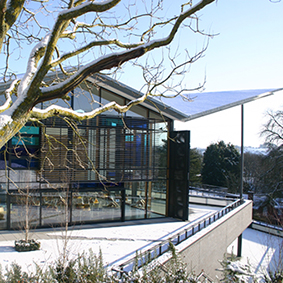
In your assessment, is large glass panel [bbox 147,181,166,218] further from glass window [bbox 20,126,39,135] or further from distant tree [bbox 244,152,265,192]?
distant tree [bbox 244,152,265,192]

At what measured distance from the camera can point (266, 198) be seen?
28312 mm

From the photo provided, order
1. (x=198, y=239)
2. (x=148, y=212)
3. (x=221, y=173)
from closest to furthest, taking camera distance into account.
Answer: (x=198, y=239), (x=148, y=212), (x=221, y=173)

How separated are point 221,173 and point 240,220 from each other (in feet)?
84.0

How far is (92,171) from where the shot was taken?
1416cm

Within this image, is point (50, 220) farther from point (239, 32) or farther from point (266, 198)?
point (266, 198)

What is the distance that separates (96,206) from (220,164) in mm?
29677

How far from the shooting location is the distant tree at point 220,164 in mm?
40750

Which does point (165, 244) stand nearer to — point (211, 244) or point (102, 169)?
point (211, 244)

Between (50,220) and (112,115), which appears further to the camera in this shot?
(112,115)

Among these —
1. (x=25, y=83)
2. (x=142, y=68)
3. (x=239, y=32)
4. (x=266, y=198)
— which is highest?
(x=239, y=32)

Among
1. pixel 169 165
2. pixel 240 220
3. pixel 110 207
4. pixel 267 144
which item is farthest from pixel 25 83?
pixel 267 144

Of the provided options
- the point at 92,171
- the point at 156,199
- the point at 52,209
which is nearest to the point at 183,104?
the point at 156,199

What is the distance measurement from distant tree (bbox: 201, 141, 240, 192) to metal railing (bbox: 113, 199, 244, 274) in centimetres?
2389

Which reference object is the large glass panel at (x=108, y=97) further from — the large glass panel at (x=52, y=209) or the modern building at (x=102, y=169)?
the large glass panel at (x=52, y=209)
